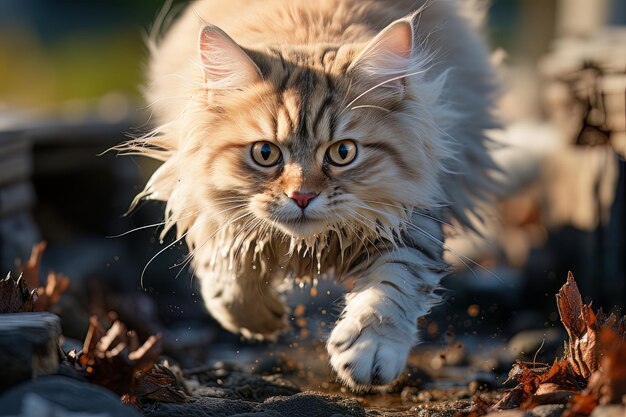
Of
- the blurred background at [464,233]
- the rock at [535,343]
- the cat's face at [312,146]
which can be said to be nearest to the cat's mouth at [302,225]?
the cat's face at [312,146]

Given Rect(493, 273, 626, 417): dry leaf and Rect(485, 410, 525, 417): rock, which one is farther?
Rect(493, 273, 626, 417): dry leaf

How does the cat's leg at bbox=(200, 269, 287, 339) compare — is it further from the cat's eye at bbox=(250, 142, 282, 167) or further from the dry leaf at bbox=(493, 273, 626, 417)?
the dry leaf at bbox=(493, 273, 626, 417)

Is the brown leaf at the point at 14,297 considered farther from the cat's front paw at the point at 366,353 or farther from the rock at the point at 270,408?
the cat's front paw at the point at 366,353

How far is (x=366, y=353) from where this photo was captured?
2.51 metres

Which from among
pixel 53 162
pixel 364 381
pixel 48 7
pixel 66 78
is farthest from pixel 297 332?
pixel 48 7

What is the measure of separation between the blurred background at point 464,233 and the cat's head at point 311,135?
0.42 metres

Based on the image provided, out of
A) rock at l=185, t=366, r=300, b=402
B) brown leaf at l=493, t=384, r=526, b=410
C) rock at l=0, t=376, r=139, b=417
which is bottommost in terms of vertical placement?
rock at l=185, t=366, r=300, b=402

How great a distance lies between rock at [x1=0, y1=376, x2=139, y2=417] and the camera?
1904mm

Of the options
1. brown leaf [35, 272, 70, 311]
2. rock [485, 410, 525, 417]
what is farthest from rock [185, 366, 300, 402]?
rock [485, 410, 525, 417]

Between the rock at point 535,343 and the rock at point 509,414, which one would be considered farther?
the rock at point 535,343

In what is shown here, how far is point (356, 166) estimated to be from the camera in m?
2.72

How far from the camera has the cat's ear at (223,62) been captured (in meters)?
2.72

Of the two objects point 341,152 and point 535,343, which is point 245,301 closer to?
point 341,152

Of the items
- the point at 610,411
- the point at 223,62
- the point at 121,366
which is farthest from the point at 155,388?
the point at 610,411
